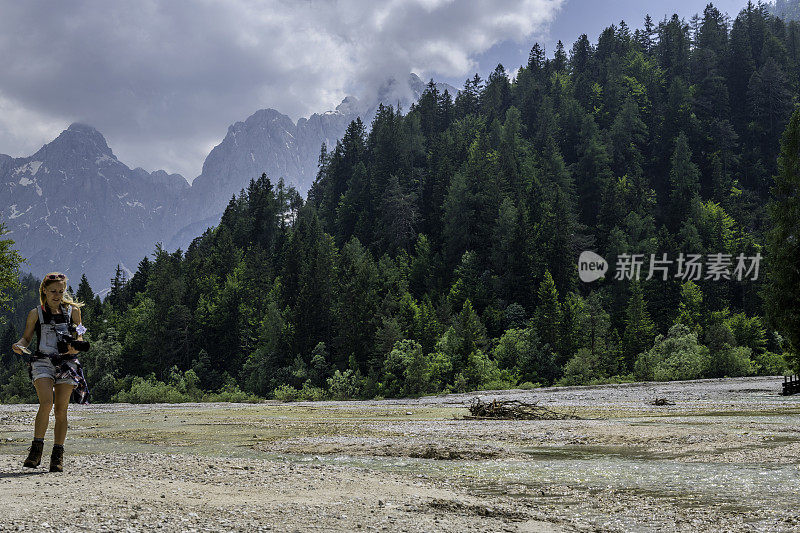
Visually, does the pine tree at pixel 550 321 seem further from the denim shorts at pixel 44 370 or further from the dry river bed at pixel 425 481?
the denim shorts at pixel 44 370

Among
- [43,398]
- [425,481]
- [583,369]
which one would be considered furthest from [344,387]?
[43,398]

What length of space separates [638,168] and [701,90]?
36.8 metres

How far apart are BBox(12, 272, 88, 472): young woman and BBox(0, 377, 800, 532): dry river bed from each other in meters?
1.28

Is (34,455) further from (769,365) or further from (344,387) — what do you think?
(769,365)

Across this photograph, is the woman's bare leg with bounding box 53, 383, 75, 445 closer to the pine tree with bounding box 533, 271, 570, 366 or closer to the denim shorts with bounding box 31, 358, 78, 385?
the denim shorts with bounding box 31, 358, 78, 385

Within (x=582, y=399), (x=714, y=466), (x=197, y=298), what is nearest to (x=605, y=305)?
(x=582, y=399)

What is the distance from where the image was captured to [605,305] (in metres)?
86.6

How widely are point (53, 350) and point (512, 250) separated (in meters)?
86.8

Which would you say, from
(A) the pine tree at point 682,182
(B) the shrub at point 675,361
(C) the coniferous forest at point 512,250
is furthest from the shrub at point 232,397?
(A) the pine tree at point 682,182

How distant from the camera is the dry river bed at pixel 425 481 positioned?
7.81 metres

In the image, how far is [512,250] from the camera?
9294 cm

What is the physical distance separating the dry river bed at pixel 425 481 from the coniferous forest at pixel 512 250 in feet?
63.7

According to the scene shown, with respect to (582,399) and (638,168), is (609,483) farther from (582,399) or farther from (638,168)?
(638,168)

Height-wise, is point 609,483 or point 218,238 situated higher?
point 218,238
